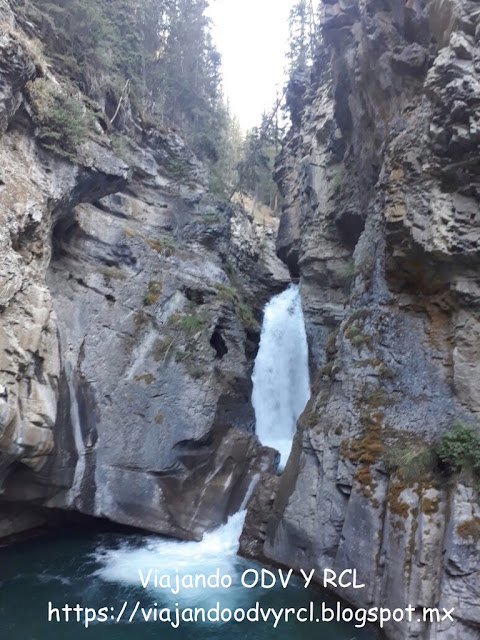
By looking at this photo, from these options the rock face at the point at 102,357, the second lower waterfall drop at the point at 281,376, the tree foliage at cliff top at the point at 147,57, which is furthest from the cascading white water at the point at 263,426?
the tree foliage at cliff top at the point at 147,57

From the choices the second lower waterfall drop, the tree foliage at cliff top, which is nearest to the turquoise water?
the second lower waterfall drop

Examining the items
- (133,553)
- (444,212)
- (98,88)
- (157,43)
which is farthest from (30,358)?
(157,43)

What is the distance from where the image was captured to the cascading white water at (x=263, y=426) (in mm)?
11797

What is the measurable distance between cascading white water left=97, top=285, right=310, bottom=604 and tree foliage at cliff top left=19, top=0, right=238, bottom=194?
11887 mm

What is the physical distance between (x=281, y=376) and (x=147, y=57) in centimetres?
1961

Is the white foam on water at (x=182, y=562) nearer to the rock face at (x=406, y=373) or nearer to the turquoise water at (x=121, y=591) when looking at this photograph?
the turquoise water at (x=121, y=591)

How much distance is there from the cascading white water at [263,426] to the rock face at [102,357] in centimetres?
66

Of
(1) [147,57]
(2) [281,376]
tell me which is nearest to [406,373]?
(2) [281,376]

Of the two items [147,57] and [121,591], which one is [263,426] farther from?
[147,57]

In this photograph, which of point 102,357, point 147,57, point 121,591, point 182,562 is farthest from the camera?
point 147,57

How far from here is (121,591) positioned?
35.4 ft

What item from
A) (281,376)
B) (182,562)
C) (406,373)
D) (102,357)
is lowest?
(182,562)

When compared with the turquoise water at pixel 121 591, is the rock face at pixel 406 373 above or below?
above

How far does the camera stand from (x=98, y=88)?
66.5ft
